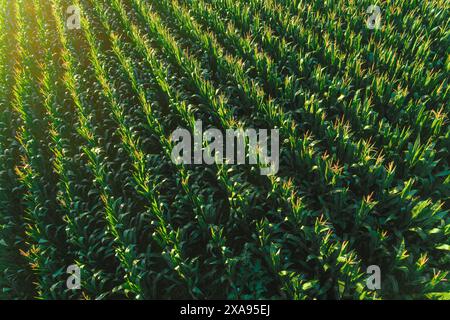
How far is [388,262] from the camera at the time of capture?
291 cm

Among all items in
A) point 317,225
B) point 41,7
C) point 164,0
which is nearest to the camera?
point 317,225

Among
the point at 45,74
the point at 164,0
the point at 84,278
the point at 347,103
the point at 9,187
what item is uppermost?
the point at 164,0

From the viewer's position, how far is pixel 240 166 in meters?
3.61

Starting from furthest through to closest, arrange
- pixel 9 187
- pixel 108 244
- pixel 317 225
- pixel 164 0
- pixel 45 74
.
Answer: pixel 164 0
pixel 45 74
pixel 9 187
pixel 108 244
pixel 317 225

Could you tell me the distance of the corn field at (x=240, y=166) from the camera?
2.95m

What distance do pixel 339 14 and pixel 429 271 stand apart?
13.3 ft

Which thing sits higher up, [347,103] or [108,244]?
[347,103]

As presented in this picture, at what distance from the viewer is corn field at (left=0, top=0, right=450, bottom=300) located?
295 centimetres

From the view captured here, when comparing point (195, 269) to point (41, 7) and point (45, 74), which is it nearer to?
point (45, 74)

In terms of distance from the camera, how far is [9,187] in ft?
13.3

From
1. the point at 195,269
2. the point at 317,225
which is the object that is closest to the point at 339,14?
the point at 317,225

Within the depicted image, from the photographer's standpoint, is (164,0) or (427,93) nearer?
(427,93)

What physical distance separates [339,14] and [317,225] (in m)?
3.94

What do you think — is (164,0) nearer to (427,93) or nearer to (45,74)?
(45,74)
